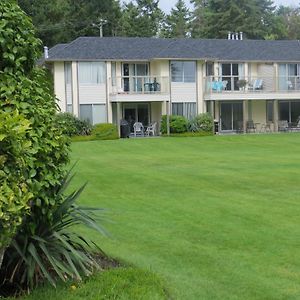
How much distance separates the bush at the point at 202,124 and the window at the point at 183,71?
3849mm

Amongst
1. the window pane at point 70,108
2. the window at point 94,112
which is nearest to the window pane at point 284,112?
the window at point 94,112

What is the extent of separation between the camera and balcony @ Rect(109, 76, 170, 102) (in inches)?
1468

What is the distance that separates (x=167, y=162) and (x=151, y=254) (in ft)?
45.3

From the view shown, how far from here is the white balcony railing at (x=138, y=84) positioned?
37.9m

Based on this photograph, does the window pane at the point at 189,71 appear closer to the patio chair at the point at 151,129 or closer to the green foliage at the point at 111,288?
the patio chair at the point at 151,129

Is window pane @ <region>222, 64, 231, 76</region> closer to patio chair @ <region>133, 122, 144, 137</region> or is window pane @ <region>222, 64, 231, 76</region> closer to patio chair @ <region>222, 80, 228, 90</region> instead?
patio chair @ <region>222, 80, 228, 90</region>

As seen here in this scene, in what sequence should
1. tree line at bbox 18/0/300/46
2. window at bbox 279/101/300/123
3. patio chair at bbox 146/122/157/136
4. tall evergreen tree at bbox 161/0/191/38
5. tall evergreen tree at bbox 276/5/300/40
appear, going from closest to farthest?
patio chair at bbox 146/122/157/136 → window at bbox 279/101/300/123 → tree line at bbox 18/0/300/46 → tall evergreen tree at bbox 161/0/191/38 → tall evergreen tree at bbox 276/5/300/40

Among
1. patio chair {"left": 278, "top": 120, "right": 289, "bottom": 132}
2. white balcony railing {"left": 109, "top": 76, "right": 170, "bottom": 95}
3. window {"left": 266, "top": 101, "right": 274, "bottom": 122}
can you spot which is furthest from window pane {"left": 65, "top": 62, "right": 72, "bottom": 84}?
patio chair {"left": 278, "top": 120, "right": 289, "bottom": 132}

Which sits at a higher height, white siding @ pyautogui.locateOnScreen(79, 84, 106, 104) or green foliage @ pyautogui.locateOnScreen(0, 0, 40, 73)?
white siding @ pyautogui.locateOnScreen(79, 84, 106, 104)

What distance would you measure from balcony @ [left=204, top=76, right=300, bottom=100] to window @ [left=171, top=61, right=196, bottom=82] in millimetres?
1060

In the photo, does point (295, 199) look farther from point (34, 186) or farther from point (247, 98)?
point (247, 98)

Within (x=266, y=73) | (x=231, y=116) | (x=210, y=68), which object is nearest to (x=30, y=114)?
(x=210, y=68)

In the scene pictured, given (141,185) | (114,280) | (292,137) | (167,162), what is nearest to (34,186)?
(114,280)

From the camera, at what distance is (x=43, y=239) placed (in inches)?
218
